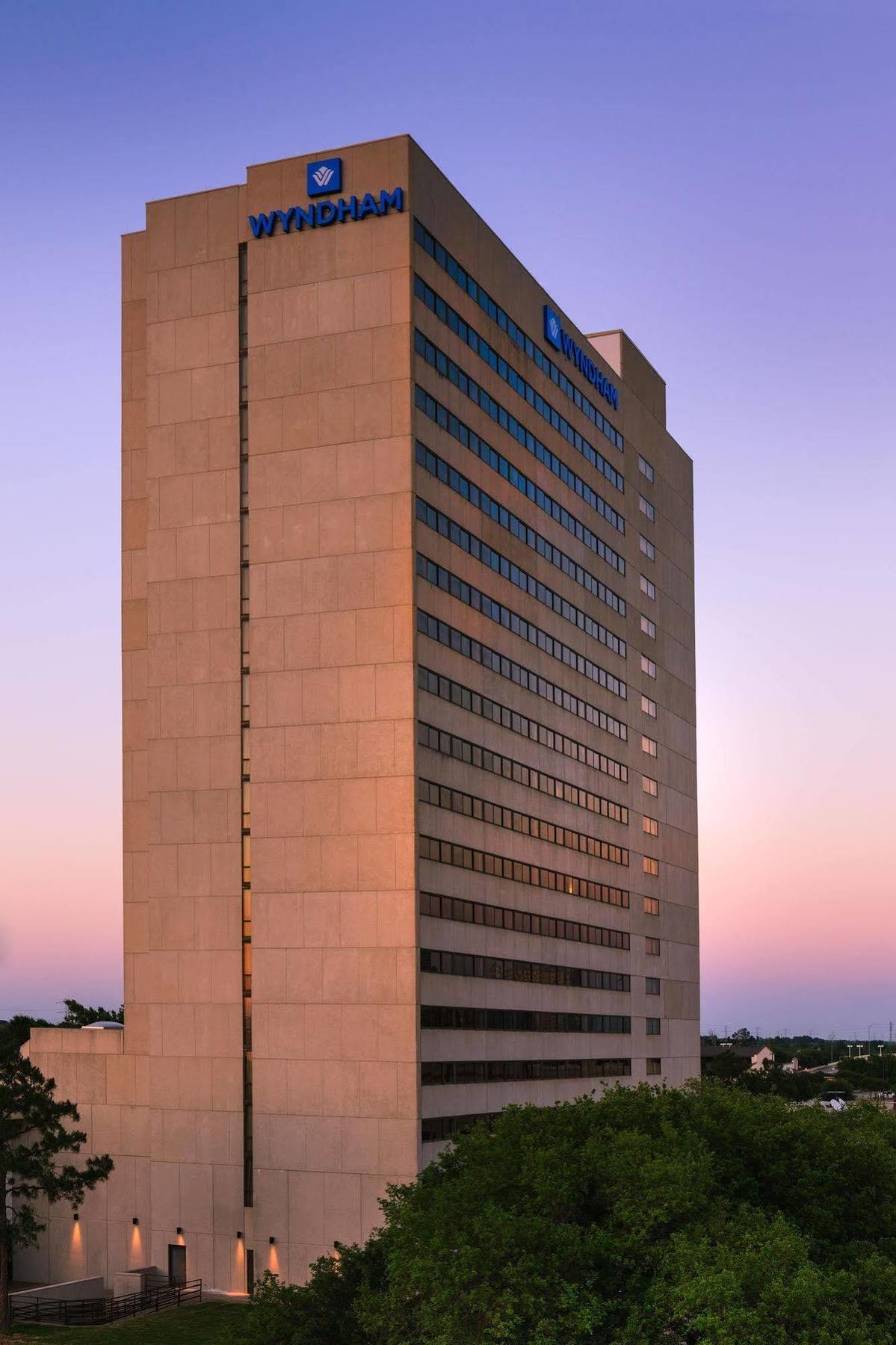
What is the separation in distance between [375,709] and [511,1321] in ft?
158

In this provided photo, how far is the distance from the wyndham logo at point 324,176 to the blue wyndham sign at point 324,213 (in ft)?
2.25

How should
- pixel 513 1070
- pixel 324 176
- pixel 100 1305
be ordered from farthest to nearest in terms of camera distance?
pixel 513 1070 < pixel 324 176 < pixel 100 1305

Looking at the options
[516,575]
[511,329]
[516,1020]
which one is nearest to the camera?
[516,1020]

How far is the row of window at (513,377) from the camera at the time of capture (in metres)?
94.8

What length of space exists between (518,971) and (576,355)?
48.6 meters

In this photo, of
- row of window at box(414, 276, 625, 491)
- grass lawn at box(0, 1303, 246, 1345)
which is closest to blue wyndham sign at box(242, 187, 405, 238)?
row of window at box(414, 276, 625, 491)

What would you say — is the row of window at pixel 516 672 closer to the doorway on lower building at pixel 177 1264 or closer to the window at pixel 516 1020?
the window at pixel 516 1020

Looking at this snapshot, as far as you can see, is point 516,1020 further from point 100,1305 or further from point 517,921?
point 100,1305

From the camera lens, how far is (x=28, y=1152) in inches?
3103

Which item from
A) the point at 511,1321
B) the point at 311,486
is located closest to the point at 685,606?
the point at 311,486

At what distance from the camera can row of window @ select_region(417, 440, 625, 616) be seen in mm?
93938

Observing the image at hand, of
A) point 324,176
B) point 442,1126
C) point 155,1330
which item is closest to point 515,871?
point 442,1126

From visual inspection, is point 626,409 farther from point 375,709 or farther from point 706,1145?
point 706,1145

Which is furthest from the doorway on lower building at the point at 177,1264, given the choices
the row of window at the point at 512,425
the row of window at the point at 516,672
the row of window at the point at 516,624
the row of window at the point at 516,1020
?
the row of window at the point at 512,425
